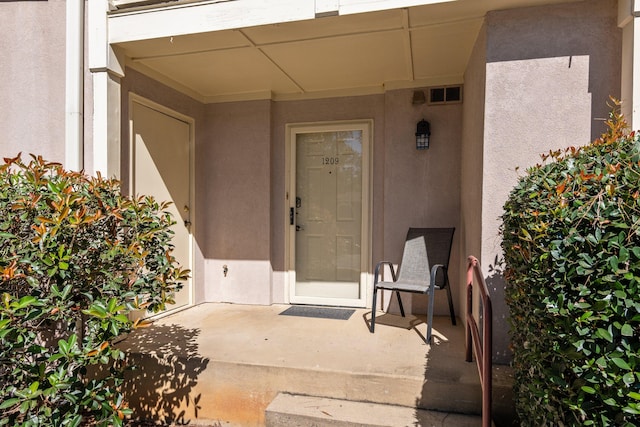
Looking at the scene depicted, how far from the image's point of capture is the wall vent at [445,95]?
3846mm

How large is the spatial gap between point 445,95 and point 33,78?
3.88 m

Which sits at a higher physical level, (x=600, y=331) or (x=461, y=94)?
(x=461, y=94)

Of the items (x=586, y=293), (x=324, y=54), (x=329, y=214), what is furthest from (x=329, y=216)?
(x=586, y=293)

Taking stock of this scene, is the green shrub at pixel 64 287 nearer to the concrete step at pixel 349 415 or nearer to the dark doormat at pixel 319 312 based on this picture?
the concrete step at pixel 349 415

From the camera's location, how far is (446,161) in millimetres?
3904

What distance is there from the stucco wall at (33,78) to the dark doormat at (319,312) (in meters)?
2.66

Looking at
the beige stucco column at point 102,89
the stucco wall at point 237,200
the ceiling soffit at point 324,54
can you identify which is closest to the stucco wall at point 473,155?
the ceiling soffit at point 324,54

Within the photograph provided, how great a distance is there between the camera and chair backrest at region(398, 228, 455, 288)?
366 centimetres

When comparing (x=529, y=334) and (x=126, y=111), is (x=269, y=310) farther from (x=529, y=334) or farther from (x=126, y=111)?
(x=529, y=334)

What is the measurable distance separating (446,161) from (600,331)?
118 inches

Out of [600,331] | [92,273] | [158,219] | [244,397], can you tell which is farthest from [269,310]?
[600,331]

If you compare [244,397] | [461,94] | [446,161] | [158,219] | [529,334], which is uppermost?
[461,94]

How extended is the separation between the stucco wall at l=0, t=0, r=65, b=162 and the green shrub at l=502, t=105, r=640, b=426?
3.59 meters

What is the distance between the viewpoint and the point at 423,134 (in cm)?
390
